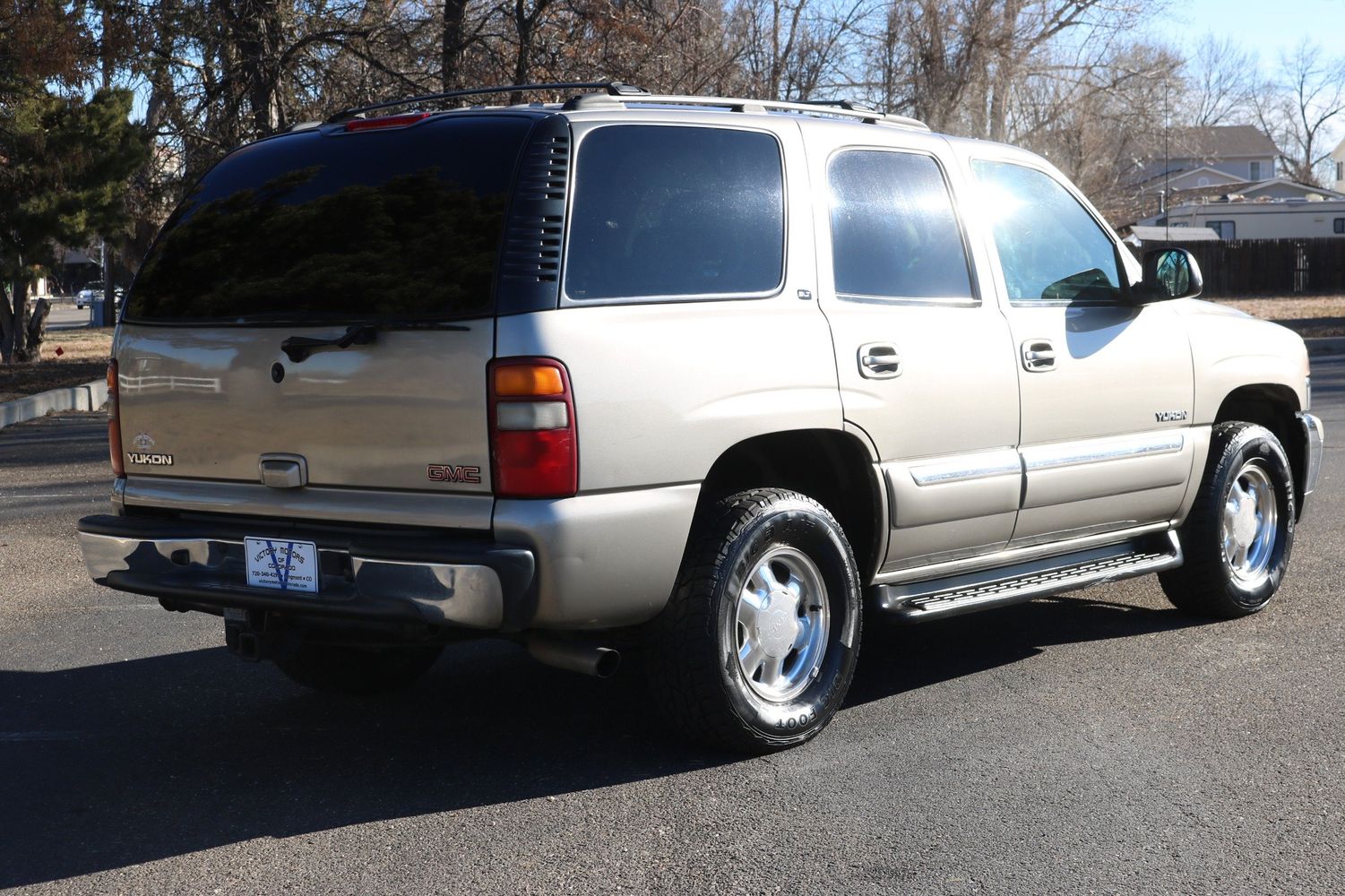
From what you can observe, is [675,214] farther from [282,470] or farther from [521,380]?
[282,470]

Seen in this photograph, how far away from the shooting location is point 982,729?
4.98 metres

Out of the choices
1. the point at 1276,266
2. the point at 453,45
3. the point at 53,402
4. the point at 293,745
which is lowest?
the point at 293,745

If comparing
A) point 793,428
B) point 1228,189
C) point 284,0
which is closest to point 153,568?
point 793,428

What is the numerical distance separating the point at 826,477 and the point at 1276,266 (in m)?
49.3

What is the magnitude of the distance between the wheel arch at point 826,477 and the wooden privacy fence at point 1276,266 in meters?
47.6

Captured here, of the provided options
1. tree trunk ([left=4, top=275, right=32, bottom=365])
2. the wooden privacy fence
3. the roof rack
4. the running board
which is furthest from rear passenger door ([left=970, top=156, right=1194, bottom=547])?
the wooden privacy fence

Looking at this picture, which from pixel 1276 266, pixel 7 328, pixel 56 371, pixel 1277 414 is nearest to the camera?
pixel 1277 414

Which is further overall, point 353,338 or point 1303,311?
point 1303,311

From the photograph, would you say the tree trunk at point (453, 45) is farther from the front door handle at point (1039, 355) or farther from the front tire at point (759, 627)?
the front tire at point (759, 627)

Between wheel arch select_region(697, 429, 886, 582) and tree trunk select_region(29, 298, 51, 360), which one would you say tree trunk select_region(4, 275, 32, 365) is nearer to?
tree trunk select_region(29, 298, 51, 360)

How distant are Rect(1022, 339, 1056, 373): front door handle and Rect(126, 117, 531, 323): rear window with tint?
2.17 metres

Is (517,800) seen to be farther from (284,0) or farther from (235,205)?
(284,0)

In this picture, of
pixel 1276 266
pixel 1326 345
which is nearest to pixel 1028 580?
pixel 1326 345

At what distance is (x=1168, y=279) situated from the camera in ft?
19.9
